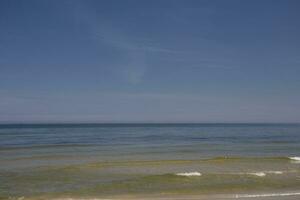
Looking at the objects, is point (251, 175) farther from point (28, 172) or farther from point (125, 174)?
point (28, 172)

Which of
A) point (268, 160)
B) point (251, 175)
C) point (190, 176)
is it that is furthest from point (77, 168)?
point (268, 160)

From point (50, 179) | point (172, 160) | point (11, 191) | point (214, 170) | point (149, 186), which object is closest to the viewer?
point (11, 191)

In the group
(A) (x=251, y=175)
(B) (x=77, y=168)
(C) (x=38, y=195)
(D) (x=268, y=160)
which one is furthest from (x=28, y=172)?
(D) (x=268, y=160)

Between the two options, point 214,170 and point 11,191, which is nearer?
point 11,191

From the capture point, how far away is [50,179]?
1711cm

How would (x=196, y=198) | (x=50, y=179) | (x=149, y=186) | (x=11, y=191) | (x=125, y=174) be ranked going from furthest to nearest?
(x=125, y=174), (x=50, y=179), (x=149, y=186), (x=11, y=191), (x=196, y=198)

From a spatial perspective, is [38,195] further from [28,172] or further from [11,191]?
[28,172]

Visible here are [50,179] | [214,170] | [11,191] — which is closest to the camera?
[11,191]

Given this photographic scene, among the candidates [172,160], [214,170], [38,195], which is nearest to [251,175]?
[214,170]

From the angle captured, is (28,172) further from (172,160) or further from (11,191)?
(172,160)

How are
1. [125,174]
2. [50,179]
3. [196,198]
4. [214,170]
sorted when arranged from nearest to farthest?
[196,198] < [50,179] < [125,174] < [214,170]

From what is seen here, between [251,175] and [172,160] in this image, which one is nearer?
[251,175]

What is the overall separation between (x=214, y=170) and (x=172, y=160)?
4.68 m

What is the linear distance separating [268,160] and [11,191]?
15765 millimetres
